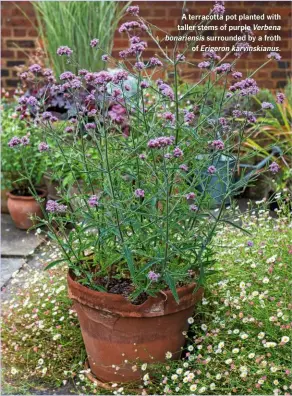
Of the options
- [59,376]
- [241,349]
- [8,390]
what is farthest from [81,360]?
[241,349]

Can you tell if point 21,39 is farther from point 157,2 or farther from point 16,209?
point 16,209

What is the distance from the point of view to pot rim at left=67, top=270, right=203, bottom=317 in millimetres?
2607

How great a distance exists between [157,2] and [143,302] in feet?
14.1

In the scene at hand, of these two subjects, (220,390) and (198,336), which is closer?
(220,390)

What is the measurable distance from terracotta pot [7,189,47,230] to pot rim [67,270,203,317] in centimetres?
213

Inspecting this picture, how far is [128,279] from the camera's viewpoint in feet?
9.46

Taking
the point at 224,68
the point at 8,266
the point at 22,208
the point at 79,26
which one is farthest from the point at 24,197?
the point at 224,68

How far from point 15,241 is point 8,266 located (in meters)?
0.49

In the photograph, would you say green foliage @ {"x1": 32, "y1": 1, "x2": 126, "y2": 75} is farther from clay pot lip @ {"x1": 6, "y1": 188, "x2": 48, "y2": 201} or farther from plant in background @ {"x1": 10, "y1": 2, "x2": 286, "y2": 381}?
plant in background @ {"x1": 10, "y1": 2, "x2": 286, "y2": 381}

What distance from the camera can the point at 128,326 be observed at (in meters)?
2.68

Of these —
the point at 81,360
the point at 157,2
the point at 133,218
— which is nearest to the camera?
the point at 133,218

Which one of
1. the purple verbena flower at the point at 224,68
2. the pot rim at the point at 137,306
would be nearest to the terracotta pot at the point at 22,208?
the pot rim at the point at 137,306

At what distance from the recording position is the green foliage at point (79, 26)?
5254 millimetres

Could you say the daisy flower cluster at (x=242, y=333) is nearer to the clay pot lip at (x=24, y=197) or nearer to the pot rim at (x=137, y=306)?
the pot rim at (x=137, y=306)
